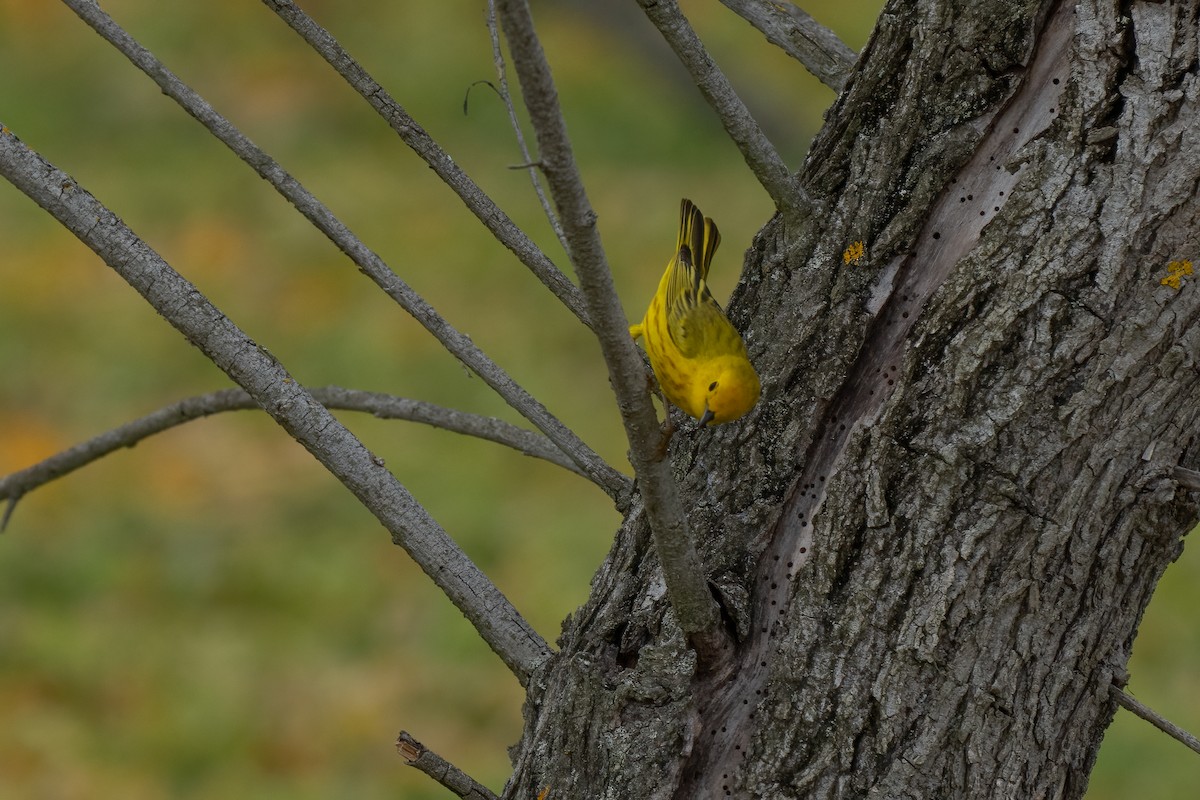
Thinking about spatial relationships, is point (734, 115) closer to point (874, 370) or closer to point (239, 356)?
point (874, 370)

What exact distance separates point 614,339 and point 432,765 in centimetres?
77

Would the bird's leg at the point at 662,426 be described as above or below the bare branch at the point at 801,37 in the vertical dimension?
below

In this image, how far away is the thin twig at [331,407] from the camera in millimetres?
2648

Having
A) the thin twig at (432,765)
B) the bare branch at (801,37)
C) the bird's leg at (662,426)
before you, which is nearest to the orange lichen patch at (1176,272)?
the bird's leg at (662,426)

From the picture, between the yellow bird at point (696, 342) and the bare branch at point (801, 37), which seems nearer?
the yellow bird at point (696, 342)

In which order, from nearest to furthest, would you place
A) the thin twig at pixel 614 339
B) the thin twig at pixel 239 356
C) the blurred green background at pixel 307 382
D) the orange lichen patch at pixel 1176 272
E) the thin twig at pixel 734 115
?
1. the thin twig at pixel 614 339
2. the orange lichen patch at pixel 1176 272
3. the thin twig at pixel 734 115
4. the thin twig at pixel 239 356
5. the blurred green background at pixel 307 382

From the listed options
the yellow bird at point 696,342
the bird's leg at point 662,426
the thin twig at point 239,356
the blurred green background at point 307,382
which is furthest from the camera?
the blurred green background at point 307,382

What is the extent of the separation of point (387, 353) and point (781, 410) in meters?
6.33

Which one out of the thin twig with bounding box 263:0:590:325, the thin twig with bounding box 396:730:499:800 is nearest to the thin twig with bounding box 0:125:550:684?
the thin twig with bounding box 396:730:499:800

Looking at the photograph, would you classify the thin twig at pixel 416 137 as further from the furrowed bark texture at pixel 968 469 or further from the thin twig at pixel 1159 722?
the thin twig at pixel 1159 722

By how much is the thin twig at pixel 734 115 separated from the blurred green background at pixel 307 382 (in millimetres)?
4400

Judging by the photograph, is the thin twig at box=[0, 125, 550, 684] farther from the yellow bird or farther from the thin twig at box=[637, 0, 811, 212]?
the thin twig at box=[637, 0, 811, 212]

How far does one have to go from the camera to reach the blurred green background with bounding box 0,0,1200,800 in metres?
6.13

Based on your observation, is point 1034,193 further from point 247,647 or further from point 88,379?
point 88,379
